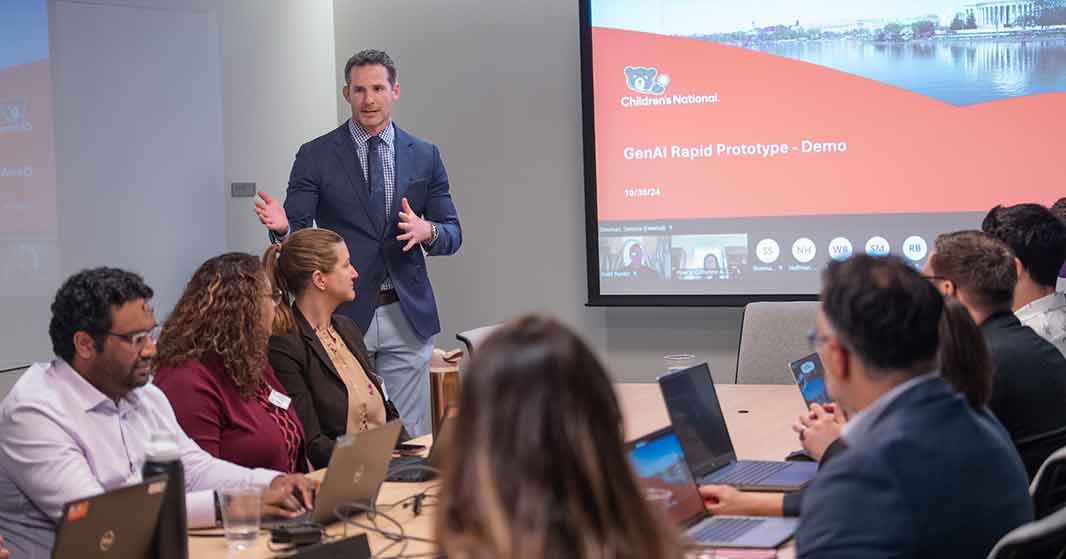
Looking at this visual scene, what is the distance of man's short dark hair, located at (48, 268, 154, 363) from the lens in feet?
9.32

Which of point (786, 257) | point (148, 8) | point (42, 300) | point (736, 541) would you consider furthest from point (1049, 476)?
point (148, 8)

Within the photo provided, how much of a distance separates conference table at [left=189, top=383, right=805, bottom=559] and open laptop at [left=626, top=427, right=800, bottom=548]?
0.07 meters

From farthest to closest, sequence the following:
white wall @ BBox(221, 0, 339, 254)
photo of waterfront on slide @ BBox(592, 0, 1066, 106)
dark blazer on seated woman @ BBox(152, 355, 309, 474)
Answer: white wall @ BBox(221, 0, 339, 254)
photo of waterfront on slide @ BBox(592, 0, 1066, 106)
dark blazer on seated woman @ BBox(152, 355, 309, 474)

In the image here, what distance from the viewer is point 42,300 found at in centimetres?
537

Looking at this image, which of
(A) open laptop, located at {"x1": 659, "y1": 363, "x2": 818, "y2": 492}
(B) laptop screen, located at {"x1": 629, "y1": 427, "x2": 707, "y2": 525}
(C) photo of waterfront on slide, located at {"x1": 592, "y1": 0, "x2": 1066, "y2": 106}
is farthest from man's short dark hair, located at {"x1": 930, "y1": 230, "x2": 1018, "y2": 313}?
(C) photo of waterfront on slide, located at {"x1": 592, "y1": 0, "x2": 1066, "y2": 106}

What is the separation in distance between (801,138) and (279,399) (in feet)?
11.0

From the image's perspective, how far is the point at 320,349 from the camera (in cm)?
403

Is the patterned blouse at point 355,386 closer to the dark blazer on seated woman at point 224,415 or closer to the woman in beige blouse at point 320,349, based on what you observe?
the woman in beige blouse at point 320,349

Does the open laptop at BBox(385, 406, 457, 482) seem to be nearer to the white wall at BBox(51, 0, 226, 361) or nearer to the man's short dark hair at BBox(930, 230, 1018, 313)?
the man's short dark hair at BBox(930, 230, 1018, 313)

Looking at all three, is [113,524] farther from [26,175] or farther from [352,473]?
[26,175]

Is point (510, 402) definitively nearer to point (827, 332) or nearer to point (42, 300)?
point (827, 332)

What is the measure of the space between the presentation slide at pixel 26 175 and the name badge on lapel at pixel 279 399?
200 cm

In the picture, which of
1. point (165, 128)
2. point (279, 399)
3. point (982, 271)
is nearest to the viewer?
point (982, 271)

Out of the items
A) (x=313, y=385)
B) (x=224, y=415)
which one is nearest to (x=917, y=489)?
(x=224, y=415)
